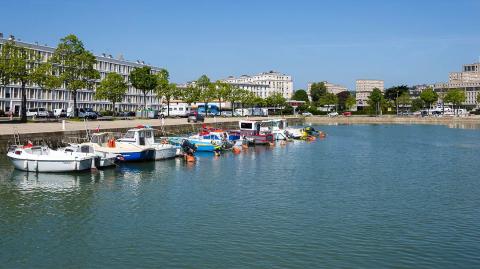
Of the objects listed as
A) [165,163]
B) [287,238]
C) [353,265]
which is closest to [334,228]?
[287,238]

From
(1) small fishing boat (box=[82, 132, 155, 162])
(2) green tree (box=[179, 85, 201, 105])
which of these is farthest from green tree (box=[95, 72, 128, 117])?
(1) small fishing boat (box=[82, 132, 155, 162])

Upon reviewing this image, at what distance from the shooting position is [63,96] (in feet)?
445

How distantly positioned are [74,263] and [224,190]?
57.8 ft

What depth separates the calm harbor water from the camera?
22547mm

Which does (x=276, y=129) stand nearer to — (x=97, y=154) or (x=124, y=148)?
(x=124, y=148)

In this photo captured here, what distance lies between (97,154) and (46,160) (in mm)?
5011

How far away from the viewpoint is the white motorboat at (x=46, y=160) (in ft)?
140

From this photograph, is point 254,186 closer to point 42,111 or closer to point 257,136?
point 257,136

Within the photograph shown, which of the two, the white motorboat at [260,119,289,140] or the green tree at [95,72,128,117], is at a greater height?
the green tree at [95,72,128,117]

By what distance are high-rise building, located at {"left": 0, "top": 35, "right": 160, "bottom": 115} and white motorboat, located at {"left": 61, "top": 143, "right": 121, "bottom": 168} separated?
57723 millimetres

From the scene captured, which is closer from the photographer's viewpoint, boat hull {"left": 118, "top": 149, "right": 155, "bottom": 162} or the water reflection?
the water reflection

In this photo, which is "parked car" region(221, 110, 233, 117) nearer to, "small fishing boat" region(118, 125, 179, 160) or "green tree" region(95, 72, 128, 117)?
"green tree" region(95, 72, 128, 117)

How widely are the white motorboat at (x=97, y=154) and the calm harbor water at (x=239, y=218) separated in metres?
1.29

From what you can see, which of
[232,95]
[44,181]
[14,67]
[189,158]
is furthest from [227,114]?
[44,181]
